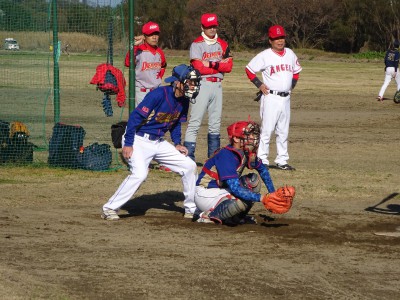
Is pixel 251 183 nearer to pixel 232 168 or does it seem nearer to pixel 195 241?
pixel 232 168

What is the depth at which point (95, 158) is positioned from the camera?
1330cm

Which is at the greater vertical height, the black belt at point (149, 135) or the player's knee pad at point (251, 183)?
the black belt at point (149, 135)

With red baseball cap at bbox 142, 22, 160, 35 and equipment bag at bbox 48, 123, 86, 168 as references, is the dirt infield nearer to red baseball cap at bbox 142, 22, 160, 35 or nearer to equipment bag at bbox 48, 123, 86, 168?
equipment bag at bbox 48, 123, 86, 168

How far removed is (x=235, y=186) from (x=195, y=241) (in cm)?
76

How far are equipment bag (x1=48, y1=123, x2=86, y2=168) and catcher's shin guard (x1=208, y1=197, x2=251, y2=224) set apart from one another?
4200 mm

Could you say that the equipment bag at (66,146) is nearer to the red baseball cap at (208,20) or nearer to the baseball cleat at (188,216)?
the red baseball cap at (208,20)

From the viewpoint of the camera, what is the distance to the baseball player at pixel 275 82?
43.6 feet

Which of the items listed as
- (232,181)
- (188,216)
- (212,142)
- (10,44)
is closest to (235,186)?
(232,181)

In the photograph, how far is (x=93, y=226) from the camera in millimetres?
9539


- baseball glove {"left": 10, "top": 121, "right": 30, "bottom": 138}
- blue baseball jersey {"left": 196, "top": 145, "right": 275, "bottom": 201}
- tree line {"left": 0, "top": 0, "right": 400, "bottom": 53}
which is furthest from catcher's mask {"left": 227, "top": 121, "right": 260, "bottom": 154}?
tree line {"left": 0, "top": 0, "right": 400, "bottom": 53}

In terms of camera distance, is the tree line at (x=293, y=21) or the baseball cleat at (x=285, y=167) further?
the tree line at (x=293, y=21)

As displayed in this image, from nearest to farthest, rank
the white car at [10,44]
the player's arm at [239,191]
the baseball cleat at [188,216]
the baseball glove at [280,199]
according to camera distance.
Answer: the baseball glove at [280,199]
the player's arm at [239,191]
the baseball cleat at [188,216]
the white car at [10,44]

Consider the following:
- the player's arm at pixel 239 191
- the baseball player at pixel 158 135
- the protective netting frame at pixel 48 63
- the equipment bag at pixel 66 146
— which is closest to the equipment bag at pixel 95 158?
the equipment bag at pixel 66 146

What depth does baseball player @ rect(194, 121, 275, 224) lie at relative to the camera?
30.1 ft
